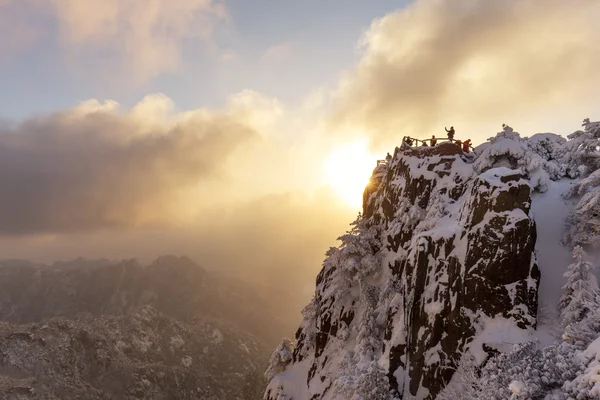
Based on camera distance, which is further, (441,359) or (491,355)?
(441,359)

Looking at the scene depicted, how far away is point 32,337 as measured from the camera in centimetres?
14775

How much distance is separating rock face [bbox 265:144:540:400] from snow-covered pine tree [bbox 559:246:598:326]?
2830 mm

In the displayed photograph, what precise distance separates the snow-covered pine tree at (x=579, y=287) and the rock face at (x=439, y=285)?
2.83 metres

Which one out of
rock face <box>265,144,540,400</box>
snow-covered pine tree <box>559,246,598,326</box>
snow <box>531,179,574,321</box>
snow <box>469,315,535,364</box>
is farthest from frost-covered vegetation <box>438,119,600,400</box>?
rock face <box>265,144,540,400</box>

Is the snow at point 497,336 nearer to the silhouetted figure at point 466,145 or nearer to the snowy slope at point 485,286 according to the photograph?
the snowy slope at point 485,286

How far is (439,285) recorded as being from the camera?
30.6 metres

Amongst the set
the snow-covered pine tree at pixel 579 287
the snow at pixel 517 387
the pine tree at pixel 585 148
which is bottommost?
the snow at pixel 517 387

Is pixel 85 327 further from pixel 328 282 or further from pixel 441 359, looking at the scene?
pixel 441 359

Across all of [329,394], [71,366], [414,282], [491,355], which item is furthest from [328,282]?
[71,366]

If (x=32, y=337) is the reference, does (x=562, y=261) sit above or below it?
above

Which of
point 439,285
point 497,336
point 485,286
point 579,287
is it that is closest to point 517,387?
point 497,336

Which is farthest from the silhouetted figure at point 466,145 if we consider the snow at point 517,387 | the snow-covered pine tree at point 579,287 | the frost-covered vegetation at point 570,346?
the snow at point 517,387

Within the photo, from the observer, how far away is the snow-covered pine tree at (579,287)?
76.4 ft

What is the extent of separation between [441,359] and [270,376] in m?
31.5
